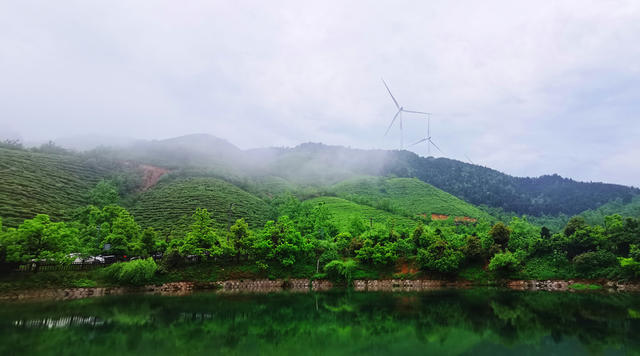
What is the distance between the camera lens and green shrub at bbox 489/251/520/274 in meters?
44.1

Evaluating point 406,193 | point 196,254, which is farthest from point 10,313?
point 406,193

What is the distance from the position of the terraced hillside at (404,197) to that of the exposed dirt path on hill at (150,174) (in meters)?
49.0

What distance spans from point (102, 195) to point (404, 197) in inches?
3114

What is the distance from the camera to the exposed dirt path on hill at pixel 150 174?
96.4 metres

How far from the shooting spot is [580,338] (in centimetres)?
1612

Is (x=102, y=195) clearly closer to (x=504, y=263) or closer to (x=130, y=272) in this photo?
(x=130, y=272)

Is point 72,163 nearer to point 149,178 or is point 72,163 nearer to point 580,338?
point 149,178

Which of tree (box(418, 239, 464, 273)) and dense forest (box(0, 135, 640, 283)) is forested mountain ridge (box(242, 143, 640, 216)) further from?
tree (box(418, 239, 464, 273))

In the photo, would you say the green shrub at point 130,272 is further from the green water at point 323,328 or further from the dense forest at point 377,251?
the green water at point 323,328

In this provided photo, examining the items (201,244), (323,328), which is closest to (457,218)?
(201,244)

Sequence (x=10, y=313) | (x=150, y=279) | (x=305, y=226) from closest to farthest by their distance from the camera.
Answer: (x=10, y=313) → (x=150, y=279) → (x=305, y=226)

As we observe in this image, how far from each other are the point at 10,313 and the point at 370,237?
36054mm

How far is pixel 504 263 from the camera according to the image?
4406 cm

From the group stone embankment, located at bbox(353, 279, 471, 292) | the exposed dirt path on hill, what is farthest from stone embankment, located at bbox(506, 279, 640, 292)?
the exposed dirt path on hill
